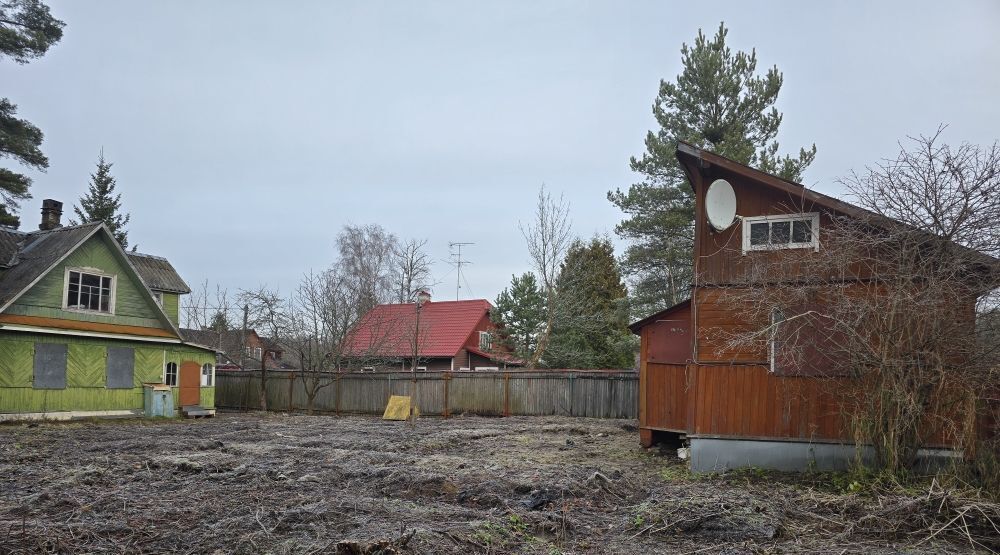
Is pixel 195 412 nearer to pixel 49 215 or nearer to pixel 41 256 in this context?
pixel 41 256

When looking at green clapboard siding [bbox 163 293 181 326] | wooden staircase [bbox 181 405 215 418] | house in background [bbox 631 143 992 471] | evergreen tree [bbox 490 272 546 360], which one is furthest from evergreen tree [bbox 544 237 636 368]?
house in background [bbox 631 143 992 471]

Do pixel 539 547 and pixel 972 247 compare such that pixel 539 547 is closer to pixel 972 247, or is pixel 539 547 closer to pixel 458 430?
pixel 972 247

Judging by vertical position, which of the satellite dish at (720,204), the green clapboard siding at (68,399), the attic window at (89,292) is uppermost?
the satellite dish at (720,204)

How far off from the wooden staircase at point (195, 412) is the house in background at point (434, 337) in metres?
9.90

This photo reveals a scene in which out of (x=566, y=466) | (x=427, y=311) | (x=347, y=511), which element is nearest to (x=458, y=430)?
(x=566, y=466)

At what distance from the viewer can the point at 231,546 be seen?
6.68 metres

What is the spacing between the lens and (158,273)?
2666 centimetres

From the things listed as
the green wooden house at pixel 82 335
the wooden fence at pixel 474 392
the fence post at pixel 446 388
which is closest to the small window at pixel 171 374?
the green wooden house at pixel 82 335

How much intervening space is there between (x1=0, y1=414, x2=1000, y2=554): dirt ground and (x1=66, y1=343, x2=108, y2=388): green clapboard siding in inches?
285

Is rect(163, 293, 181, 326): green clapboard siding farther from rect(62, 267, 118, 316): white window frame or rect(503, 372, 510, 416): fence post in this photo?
rect(503, 372, 510, 416): fence post

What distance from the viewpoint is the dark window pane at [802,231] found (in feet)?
39.8

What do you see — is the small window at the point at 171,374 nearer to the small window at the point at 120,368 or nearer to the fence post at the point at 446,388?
the small window at the point at 120,368

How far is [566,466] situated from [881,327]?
206 inches

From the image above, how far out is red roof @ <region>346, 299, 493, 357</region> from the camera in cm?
3591
